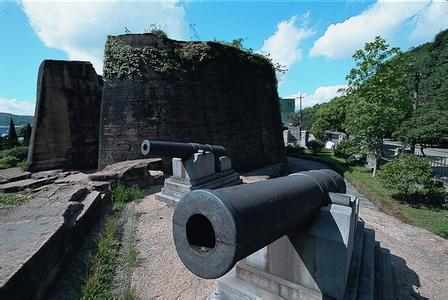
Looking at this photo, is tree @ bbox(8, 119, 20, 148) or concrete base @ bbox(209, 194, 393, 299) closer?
concrete base @ bbox(209, 194, 393, 299)

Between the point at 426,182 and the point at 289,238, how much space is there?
7755 millimetres

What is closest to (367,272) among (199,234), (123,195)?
(199,234)

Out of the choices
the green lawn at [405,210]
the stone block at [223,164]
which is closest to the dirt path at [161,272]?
the stone block at [223,164]

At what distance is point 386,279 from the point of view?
3521 millimetres

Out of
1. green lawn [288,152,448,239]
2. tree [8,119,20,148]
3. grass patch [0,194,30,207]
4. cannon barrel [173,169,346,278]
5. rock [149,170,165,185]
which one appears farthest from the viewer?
tree [8,119,20,148]

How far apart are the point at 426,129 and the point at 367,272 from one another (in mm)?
10243

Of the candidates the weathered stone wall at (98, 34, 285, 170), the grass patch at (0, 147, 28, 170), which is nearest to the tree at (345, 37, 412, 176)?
the weathered stone wall at (98, 34, 285, 170)

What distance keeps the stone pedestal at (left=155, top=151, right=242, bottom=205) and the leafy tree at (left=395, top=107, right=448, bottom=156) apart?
884 cm

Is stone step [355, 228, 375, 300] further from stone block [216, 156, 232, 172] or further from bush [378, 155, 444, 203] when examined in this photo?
bush [378, 155, 444, 203]

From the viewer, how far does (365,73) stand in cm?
1337

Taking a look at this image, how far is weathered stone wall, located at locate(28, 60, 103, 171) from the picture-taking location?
39.6ft

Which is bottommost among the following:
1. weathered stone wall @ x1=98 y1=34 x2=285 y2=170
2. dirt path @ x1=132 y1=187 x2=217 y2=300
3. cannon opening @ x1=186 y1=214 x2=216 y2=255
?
dirt path @ x1=132 y1=187 x2=217 y2=300

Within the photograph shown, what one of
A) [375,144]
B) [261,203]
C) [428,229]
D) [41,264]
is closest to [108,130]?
[41,264]

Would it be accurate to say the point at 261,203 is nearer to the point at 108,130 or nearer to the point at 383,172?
the point at 383,172
